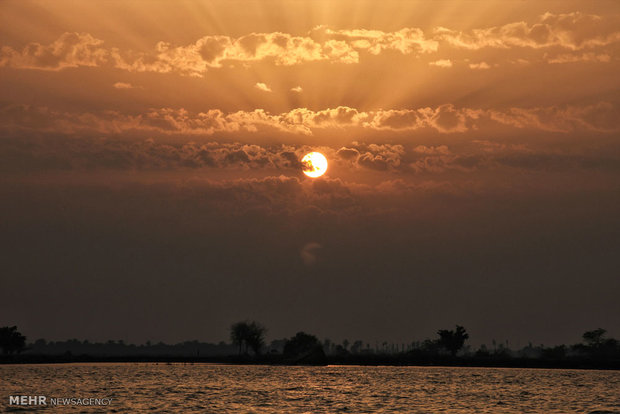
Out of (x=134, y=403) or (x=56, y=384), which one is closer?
(x=134, y=403)

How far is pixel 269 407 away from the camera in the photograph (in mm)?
79875

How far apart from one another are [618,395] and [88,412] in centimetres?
7705

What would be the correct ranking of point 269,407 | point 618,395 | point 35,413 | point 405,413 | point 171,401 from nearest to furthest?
point 35,413
point 405,413
point 269,407
point 171,401
point 618,395

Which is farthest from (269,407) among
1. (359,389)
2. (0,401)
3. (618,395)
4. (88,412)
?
(618,395)

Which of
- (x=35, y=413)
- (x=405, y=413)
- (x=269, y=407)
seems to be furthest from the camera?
(x=269, y=407)

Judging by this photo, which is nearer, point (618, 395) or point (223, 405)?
point (223, 405)

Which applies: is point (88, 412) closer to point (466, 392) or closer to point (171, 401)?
point (171, 401)

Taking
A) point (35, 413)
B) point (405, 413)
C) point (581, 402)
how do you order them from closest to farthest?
point (35, 413) < point (405, 413) < point (581, 402)

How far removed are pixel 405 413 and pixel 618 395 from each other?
4990 cm

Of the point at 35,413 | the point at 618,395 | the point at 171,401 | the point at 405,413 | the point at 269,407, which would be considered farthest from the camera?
the point at 618,395

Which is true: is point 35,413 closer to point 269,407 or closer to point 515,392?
point 269,407

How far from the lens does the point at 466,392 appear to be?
368 feet

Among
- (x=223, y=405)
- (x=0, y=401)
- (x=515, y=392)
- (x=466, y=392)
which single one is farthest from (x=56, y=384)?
(x=515, y=392)

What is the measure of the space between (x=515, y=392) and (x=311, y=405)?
4390 cm
